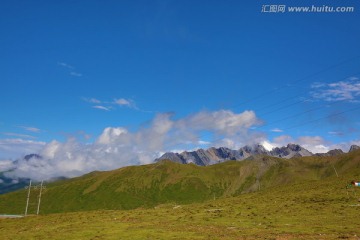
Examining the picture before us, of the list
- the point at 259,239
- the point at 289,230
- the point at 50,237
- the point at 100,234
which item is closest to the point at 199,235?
the point at 259,239

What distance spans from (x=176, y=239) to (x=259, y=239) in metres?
10.2

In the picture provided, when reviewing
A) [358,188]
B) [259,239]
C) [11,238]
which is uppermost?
[358,188]

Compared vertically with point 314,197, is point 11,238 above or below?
below

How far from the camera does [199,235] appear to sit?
1694 inches

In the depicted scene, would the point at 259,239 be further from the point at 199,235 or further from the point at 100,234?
the point at 100,234

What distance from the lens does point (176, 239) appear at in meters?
40.2

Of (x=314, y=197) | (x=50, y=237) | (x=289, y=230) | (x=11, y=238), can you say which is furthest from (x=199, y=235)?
(x=314, y=197)

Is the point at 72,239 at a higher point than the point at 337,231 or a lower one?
lower

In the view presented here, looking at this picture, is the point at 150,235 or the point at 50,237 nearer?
the point at 150,235

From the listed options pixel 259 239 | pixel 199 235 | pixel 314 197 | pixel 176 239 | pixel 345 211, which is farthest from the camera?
pixel 314 197

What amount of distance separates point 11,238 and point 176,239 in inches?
1097

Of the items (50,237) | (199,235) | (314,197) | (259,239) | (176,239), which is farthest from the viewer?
(314,197)

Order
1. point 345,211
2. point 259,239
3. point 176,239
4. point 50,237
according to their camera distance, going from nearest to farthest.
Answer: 1. point 259,239
2. point 176,239
3. point 50,237
4. point 345,211

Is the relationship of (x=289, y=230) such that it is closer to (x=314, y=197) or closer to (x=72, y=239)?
(x=72, y=239)
